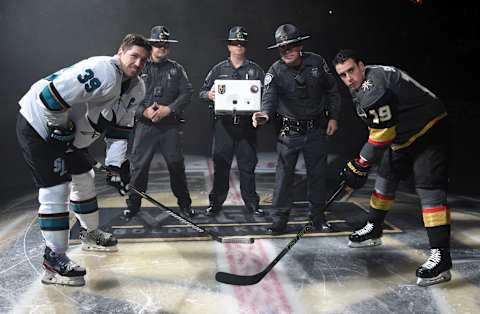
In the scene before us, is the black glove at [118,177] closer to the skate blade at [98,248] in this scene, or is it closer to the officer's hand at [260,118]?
the skate blade at [98,248]

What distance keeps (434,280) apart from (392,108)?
122cm

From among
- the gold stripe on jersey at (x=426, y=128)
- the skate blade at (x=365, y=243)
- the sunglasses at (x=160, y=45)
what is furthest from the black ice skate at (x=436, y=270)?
the sunglasses at (x=160, y=45)

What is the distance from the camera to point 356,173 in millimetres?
3168

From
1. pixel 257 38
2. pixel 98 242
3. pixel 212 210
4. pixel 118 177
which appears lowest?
pixel 212 210

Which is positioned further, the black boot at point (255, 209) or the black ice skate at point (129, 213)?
the black boot at point (255, 209)

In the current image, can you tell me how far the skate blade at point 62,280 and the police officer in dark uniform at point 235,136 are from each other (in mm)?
1732

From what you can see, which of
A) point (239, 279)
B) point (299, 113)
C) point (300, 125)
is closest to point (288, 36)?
point (299, 113)

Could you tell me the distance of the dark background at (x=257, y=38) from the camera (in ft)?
25.1

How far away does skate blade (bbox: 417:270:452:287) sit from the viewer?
9.83 ft

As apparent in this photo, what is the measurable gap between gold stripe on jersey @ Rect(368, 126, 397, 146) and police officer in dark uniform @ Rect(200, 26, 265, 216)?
1577 mm

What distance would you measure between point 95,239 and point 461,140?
22.7ft

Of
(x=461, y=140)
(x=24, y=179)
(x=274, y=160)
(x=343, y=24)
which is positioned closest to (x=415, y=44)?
(x=343, y=24)

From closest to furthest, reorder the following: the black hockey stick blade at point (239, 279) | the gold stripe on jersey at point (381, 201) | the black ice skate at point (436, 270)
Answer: the black hockey stick blade at point (239, 279)
the black ice skate at point (436, 270)
the gold stripe on jersey at point (381, 201)

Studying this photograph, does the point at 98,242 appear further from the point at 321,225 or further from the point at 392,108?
the point at 392,108
